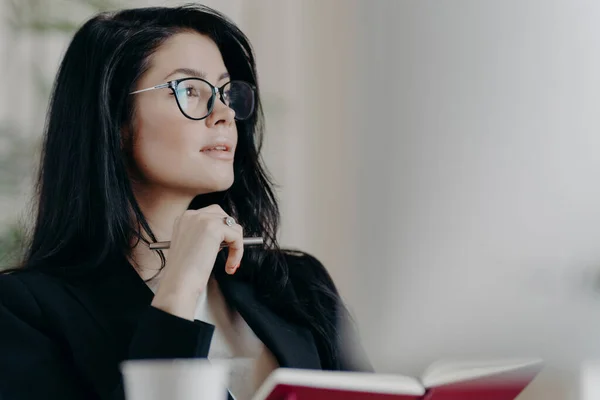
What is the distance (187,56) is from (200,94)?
2.3 inches

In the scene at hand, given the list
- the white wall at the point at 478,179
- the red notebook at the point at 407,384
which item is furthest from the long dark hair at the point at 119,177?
the red notebook at the point at 407,384

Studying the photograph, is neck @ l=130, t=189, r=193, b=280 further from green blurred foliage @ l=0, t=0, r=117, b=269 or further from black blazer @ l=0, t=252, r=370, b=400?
green blurred foliage @ l=0, t=0, r=117, b=269

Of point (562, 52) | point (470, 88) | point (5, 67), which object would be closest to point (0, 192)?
point (5, 67)

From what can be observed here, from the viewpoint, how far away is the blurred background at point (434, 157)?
1138 millimetres

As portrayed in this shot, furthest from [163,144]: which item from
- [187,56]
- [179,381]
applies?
[179,381]

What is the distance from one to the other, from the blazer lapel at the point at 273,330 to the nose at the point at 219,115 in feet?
0.74

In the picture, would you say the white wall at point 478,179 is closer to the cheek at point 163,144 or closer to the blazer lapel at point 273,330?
the blazer lapel at point 273,330

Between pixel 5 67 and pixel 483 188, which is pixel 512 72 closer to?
pixel 483 188

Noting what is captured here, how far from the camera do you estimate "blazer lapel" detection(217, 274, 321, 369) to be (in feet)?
3.76

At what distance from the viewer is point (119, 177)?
1166 millimetres

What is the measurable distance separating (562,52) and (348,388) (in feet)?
2.19

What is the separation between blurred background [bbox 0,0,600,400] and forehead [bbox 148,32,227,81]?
9cm

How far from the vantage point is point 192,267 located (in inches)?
40.3

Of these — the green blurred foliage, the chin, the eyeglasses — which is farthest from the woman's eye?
the green blurred foliage
